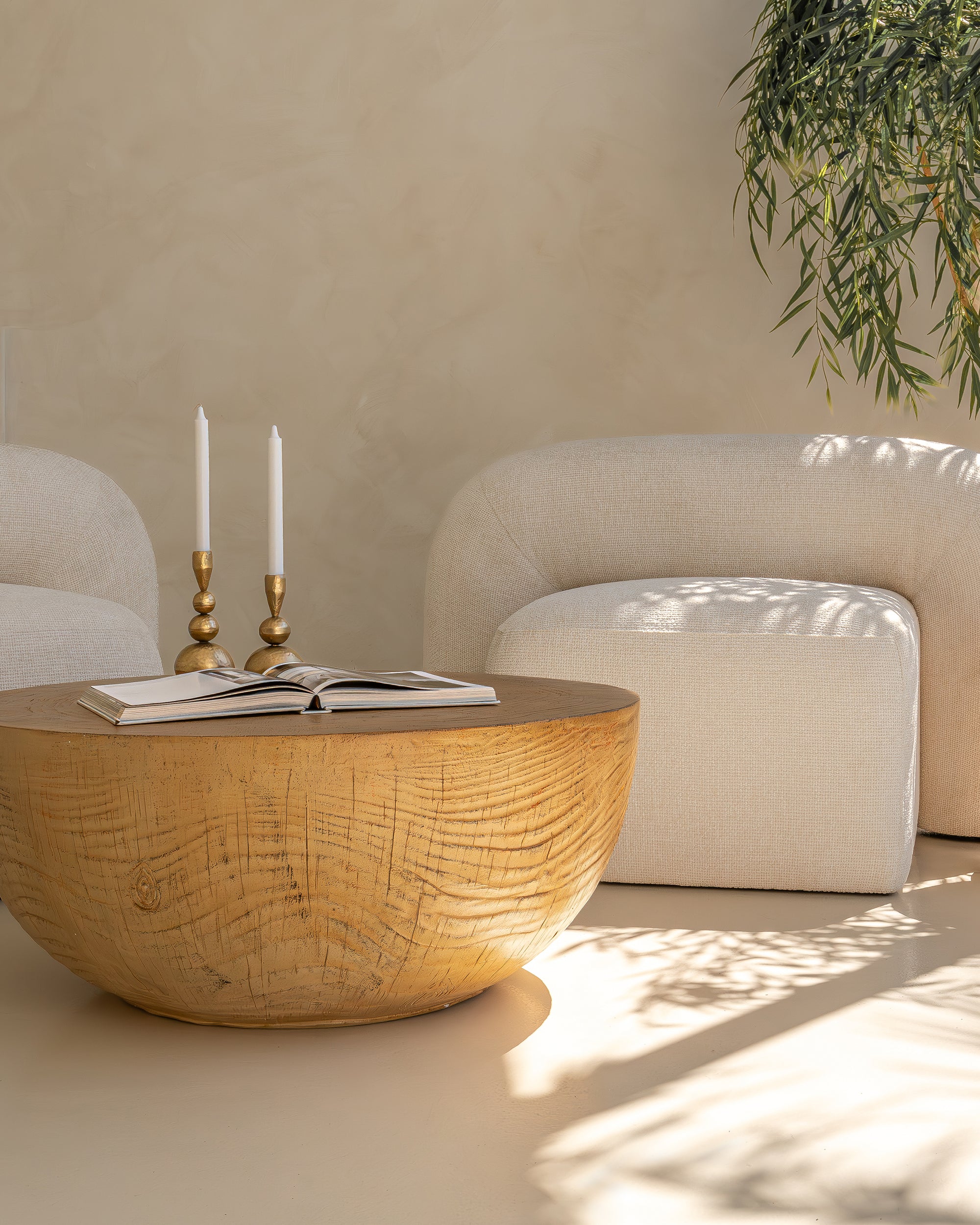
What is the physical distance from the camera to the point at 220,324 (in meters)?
3.18

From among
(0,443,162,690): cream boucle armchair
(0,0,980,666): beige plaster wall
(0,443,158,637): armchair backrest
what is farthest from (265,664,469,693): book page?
(0,0,980,666): beige plaster wall

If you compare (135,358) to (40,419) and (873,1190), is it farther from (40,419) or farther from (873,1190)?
(873,1190)

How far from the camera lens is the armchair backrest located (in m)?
2.01

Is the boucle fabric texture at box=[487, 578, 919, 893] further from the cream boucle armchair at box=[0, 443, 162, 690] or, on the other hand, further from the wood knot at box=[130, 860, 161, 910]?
the wood knot at box=[130, 860, 161, 910]

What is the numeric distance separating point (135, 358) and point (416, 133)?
969mm

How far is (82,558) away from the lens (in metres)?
2.04

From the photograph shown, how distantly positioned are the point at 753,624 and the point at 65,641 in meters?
1.01

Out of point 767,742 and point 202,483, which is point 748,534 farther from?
point 202,483

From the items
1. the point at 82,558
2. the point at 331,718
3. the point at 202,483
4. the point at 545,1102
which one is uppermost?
the point at 202,483

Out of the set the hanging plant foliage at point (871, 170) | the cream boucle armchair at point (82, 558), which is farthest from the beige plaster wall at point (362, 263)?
the cream boucle armchair at point (82, 558)

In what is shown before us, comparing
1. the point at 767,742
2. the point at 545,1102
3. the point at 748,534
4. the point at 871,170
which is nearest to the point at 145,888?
the point at 545,1102

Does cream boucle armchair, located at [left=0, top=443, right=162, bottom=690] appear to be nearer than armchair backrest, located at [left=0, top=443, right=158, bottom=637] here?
Yes

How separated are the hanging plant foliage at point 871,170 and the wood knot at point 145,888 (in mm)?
1850

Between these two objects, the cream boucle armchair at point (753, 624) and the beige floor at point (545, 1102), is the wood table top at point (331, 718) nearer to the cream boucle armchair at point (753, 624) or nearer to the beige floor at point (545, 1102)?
the beige floor at point (545, 1102)
